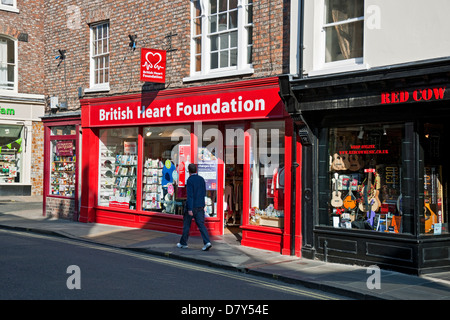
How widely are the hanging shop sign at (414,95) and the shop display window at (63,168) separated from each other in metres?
10.6

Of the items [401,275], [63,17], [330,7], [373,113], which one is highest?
[63,17]

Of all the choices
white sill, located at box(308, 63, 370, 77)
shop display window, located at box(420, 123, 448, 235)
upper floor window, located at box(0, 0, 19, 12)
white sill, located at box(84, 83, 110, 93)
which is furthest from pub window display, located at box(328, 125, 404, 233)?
upper floor window, located at box(0, 0, 19, 12)

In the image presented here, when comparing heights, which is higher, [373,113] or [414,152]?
[373,113]

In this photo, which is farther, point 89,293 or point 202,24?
point 202,24

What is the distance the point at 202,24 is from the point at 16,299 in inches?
335

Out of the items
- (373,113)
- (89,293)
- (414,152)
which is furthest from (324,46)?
(89,293)

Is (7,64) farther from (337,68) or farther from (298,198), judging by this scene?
(337,68)

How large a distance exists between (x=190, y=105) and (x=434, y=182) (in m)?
5.94

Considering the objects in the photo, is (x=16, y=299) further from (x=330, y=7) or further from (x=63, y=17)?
(x=63, y=17)

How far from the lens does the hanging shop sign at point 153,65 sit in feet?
43.4

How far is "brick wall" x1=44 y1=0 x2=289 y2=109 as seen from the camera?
11.5 m

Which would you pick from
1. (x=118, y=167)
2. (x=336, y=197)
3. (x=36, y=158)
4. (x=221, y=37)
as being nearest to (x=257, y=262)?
(x=336, y=197)

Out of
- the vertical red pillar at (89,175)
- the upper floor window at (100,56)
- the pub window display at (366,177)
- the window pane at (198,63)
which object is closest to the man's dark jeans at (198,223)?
the pub window display at (366,177)

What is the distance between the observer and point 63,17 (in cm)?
1702
